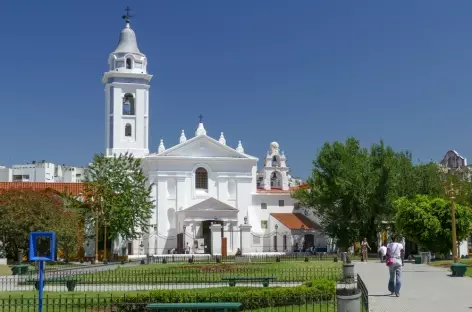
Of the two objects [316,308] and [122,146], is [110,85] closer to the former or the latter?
[122,146]

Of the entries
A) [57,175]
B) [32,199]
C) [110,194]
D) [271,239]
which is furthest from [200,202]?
[57,175]

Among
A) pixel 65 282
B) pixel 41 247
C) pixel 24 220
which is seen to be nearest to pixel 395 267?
pixel 41 247

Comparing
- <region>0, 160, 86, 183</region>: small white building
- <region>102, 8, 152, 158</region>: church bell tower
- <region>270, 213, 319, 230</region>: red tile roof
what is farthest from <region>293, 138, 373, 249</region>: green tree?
<region>0, 160, 86, 183</region>: small white building

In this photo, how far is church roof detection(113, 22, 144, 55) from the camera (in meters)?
67.8

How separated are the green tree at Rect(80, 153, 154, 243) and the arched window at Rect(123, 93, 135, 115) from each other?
12.6m

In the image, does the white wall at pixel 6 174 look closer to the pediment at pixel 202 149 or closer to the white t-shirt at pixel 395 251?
the pediment at pixel 202 149

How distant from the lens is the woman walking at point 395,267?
18.8m

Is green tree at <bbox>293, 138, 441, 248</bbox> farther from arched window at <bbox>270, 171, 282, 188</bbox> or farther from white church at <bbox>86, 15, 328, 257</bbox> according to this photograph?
arched window at <bbox>270, 171, 282, 188</bbox>

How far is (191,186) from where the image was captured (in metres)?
66.3

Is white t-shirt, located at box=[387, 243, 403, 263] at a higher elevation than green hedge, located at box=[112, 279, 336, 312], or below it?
higher

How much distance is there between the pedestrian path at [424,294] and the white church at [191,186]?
37.3 m

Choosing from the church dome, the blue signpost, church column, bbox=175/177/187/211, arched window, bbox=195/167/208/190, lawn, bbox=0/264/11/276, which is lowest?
lawn, bbox=0/264/11/276

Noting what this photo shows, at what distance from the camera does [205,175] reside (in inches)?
2650

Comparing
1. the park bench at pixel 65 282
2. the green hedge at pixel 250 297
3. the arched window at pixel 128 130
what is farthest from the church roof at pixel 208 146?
the green hedge at pixel 250 297
